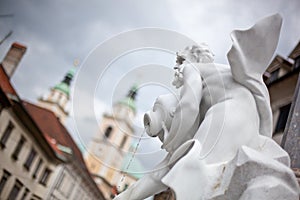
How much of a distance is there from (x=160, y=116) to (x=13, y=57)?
29690 mm

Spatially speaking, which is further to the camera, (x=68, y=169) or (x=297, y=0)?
(x=68, y=169)

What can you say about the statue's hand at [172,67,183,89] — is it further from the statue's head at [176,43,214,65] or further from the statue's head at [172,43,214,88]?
the statue's head at [176,43,214,65]

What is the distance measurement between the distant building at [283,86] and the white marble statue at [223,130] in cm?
1396

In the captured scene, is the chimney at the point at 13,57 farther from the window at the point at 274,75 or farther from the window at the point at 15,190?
the window at the point at 274,75

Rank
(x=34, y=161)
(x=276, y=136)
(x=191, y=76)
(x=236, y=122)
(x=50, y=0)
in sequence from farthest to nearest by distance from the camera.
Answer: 1. (x=50, y=0)
2. (x=34, y=161)
3. (x=276, y=136)
4. (x=191, y=76)
5. (x=236, y=122)

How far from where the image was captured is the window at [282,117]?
16.4m

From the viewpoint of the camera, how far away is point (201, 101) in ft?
9.41

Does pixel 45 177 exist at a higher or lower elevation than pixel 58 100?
lower

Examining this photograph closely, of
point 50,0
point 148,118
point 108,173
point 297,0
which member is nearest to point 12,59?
point 50,0

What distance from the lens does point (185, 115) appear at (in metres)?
2.68

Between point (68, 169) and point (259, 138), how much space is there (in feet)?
114

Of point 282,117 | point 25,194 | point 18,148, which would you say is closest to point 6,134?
point 18,148

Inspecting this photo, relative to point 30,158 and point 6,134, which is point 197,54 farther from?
point 30,158

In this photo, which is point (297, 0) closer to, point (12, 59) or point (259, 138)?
point (259, 138)
